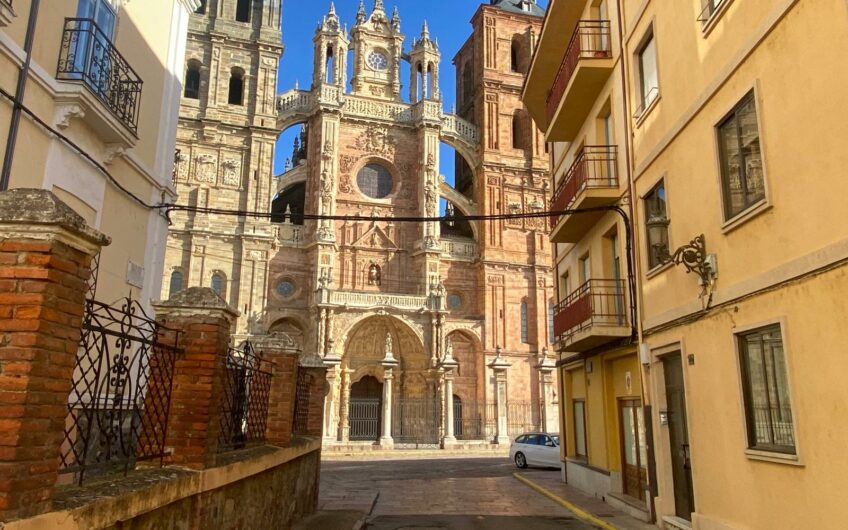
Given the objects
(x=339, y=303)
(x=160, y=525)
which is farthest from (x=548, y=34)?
(x=339, y=303)

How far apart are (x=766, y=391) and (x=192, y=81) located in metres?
34.5

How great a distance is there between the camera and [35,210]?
3.28 m

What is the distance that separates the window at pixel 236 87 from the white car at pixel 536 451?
23.8 m

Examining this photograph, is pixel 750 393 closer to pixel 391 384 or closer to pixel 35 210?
pixel 35 210

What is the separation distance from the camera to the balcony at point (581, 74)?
12.8 meters

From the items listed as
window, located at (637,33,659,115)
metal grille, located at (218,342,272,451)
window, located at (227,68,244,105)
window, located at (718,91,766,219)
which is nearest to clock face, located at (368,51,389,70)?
window, located at (227,68,244,105)

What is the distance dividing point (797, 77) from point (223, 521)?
6912mm

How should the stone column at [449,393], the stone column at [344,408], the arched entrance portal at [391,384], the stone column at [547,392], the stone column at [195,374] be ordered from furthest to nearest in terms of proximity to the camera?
the stone column at [547,392], the arched entrance portal at [391,384], the stone column at [449,393], the stone column at [344,408], the stone column at [195,374]

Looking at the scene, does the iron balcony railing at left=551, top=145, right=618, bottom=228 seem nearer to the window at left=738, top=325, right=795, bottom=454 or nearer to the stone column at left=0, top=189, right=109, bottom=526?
the window at left=738, top=325, right=795, bottom=454

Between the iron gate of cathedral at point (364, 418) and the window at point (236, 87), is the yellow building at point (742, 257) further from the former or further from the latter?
the window at point (236, 87)

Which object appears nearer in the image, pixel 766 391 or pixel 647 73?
pixel 766 391

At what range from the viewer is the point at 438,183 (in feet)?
124

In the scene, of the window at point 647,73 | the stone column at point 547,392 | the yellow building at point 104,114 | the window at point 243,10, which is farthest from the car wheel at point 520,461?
the window at point 243,10

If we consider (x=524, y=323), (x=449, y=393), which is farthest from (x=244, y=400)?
(x=524, y=323)
